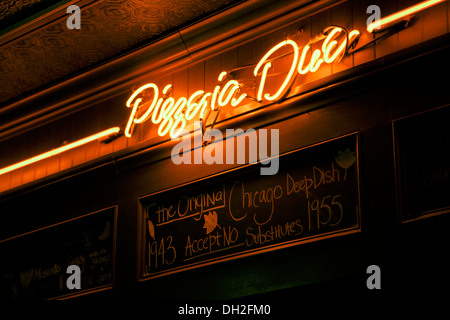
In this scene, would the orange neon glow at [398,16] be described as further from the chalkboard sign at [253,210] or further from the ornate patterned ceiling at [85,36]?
the ornate patterned ceiling at [85,36]

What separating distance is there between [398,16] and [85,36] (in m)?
3.00

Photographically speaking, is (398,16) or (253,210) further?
(253,210)

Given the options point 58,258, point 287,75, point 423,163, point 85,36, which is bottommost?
point 58,258

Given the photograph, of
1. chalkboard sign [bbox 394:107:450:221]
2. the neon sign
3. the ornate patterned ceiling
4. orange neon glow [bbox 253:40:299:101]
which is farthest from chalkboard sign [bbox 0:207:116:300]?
chalkboard sign [bbox 394:107:450:221]

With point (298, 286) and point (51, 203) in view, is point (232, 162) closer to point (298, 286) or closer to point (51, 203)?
point (298, 286)

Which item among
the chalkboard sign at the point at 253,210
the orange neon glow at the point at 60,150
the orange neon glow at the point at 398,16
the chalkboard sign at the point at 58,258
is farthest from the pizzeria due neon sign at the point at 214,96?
the chalkboard sign at the point at 58,258

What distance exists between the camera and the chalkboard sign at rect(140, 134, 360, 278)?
5453mm

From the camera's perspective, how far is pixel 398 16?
17.9 feet

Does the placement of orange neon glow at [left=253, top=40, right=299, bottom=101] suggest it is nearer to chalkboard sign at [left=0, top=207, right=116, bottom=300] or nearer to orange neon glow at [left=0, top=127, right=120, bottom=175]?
orange neon glow at [left=0, top=127, right=120, bottom=175]

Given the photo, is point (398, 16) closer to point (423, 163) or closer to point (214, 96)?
point (423, 163)

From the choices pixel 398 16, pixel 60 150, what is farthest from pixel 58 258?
pixel 398 16

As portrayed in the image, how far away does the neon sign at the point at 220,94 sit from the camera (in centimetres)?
575

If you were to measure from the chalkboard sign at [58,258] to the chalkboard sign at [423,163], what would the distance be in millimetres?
2750

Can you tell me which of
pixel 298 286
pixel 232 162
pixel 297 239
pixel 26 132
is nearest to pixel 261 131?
pixel 232 162
